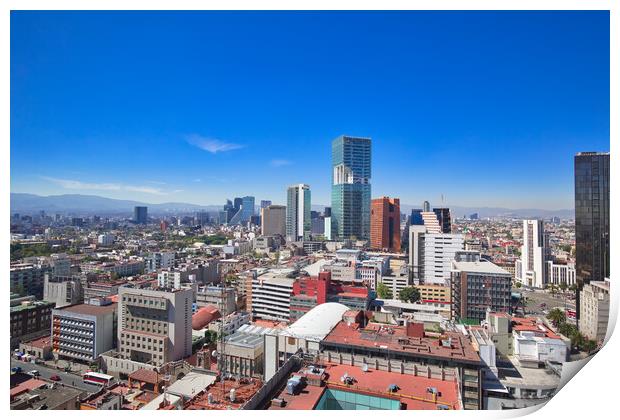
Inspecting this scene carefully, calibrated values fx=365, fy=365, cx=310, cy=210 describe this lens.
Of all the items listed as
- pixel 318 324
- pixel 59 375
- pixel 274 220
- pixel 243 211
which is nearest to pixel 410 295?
pixel 318 324

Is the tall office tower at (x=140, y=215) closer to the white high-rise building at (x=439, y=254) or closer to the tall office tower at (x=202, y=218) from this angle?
the tall office tower at (x=202, y=218)

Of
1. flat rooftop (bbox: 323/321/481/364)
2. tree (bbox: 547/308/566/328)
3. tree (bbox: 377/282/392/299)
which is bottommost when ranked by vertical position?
tree (bbox: 377/282/392/299)

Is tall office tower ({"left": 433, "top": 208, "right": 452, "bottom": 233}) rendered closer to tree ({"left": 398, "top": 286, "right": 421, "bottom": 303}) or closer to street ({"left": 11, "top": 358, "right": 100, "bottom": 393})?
tree ({"left": 398, "top": 286, "right": 421, "bottom": 303})

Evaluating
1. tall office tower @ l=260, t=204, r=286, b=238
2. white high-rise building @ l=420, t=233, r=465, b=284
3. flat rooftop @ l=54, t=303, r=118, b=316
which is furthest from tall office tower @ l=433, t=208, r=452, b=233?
flat rooftop @ l=54, t=303, r=118, b=316

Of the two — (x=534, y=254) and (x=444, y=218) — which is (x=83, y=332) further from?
(x=444, y=218)
